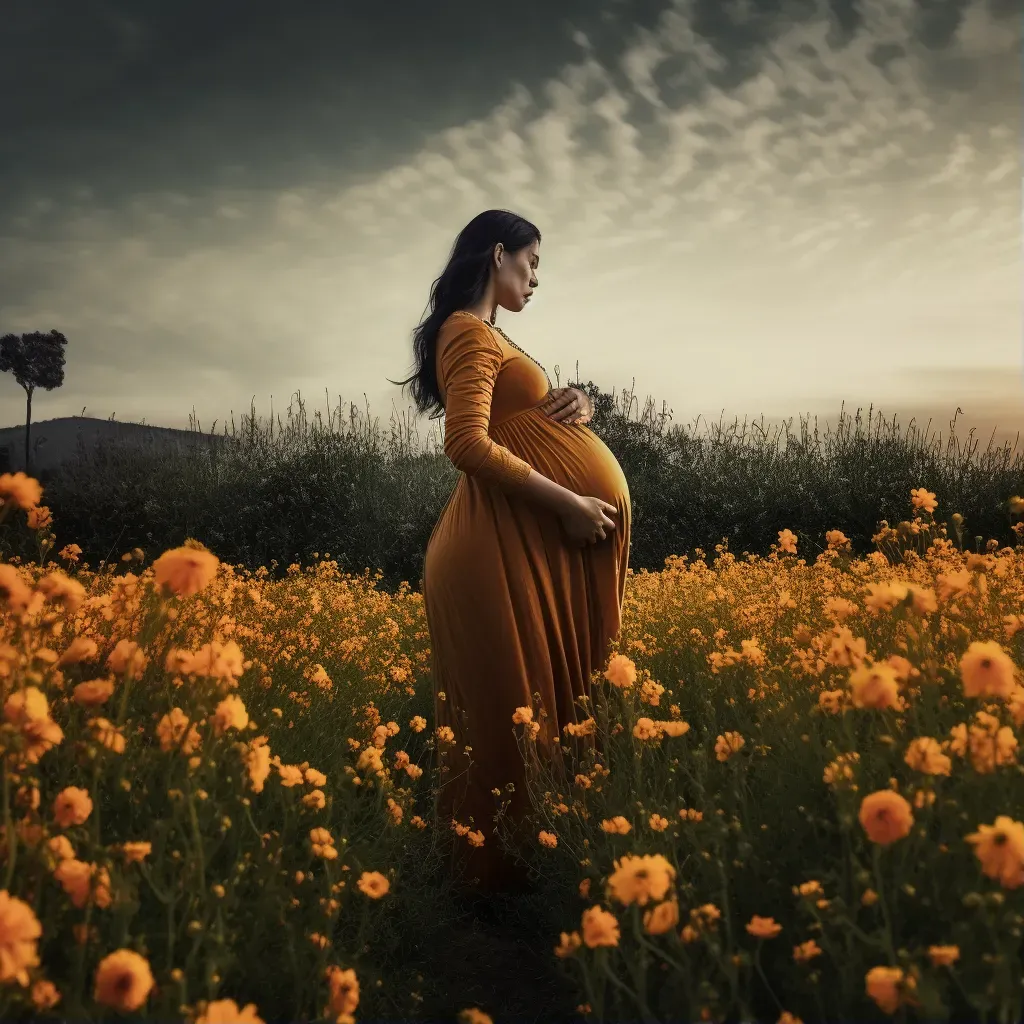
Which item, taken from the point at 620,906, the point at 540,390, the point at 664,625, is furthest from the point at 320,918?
the point at 664,625

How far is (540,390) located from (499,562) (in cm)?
71

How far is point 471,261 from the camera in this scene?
3.26 m

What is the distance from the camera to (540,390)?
322cm

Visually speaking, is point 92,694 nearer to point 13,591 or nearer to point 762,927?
point 13,591

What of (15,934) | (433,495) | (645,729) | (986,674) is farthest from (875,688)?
(433,495)

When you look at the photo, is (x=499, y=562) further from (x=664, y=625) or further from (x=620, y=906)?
(x=664, y=625)

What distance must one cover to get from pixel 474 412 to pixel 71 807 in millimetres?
1765

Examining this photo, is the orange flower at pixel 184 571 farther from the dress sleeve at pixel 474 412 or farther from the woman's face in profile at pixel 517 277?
the woman's face in profile at pixel 517 277

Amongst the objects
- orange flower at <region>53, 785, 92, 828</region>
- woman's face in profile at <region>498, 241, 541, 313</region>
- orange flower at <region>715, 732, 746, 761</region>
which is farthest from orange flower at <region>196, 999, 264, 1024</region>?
woman's face in profile at <region>498, 241, 541, 313</region>

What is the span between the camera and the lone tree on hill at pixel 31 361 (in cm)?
1099

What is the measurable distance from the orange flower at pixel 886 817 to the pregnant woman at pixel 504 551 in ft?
5.71

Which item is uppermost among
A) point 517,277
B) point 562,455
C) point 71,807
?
point 517,277

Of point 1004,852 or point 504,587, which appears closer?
point 1004,852

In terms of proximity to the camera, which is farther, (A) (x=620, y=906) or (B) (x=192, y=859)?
(A) (x=620, y=906)
